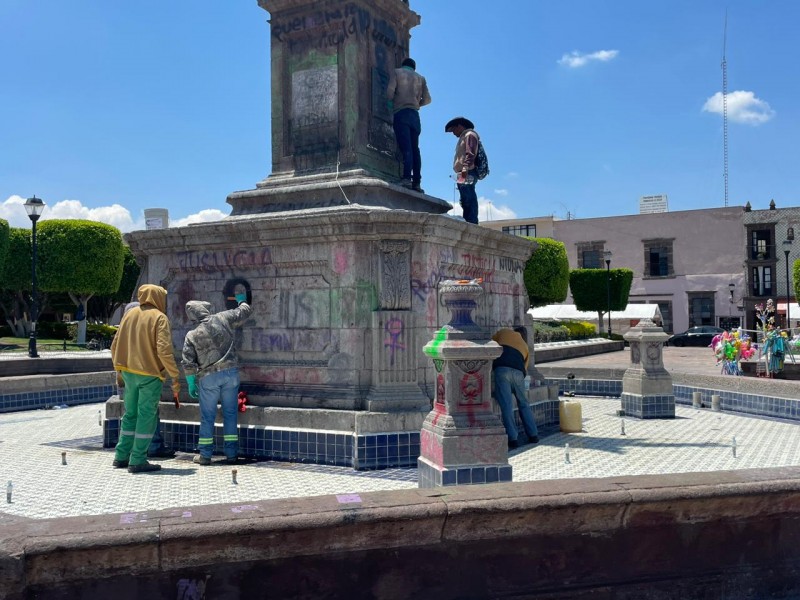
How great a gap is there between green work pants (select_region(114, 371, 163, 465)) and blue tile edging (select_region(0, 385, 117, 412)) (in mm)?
6466

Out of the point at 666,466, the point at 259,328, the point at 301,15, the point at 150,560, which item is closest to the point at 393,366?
the point at 259,328

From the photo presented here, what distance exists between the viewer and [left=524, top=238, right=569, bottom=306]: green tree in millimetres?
39500

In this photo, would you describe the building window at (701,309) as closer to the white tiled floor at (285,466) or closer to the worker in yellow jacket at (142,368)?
the white tiled floor at (285,466)

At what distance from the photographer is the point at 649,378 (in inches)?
431

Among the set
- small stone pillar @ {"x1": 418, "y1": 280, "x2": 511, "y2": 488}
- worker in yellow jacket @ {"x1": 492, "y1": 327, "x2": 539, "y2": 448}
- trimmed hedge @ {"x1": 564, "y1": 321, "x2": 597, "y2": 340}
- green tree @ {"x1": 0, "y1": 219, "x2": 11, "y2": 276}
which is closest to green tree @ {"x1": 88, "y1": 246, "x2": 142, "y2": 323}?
green tree @ {"x1": 0, "y1": 219, "x2": 11, "y2": 276}

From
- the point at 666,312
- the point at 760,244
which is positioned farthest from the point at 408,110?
the point at 760,244

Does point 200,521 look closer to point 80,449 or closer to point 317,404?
point 317,404

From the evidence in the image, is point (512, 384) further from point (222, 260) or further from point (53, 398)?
point (53, 398)

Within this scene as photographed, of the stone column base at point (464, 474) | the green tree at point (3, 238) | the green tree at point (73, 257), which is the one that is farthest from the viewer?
the green tree at point (73, 257)

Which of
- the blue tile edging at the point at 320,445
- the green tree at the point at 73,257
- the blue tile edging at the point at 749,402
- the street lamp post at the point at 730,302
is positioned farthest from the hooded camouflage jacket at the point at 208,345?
the street lamp post at the point at 730,302

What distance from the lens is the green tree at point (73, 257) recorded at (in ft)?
116

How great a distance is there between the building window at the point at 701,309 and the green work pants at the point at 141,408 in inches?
1876

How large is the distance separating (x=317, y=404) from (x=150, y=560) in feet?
14.4

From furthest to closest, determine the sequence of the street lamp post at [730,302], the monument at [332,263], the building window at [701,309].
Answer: the building window at [701,309] → the street lamp post at [730,302] → the monument at [332,263]
